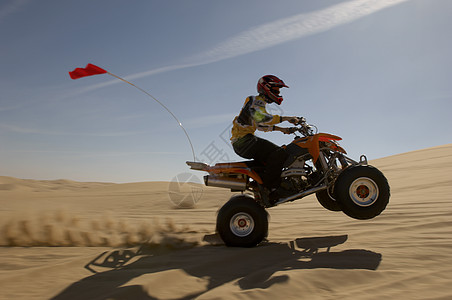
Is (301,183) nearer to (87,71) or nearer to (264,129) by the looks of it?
(264,129)

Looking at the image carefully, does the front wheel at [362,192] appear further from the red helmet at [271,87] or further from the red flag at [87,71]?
the red flag at [87,71]

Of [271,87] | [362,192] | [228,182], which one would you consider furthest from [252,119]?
[362,192]

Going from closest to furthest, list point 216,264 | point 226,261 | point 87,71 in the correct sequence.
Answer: point 216,264
point 226,261
point 87,71

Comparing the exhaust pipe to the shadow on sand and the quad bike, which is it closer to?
the quad bike

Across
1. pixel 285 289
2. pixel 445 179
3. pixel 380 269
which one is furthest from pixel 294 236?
pixel 445 179

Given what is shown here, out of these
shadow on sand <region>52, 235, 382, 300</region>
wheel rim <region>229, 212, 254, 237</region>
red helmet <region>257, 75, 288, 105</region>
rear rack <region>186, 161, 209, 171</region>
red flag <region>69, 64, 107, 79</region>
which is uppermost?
red flag <region>69, 64, 107, 79</region>

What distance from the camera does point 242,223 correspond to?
4.30 meters

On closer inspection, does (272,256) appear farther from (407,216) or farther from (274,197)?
(407,216)

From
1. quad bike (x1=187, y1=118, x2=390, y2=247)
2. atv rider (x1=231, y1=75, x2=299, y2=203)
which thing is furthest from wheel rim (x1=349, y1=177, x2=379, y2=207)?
atv rider (x1=231, y1=75, x2=299, y2=203)

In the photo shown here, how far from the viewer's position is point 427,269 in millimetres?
2783

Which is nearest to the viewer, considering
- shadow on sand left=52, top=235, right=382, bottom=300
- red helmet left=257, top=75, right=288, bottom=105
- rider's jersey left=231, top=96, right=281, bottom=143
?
shadow on sand left=52, top=235, right=382, bottom=300

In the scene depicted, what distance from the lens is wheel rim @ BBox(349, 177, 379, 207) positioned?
4.07 meters

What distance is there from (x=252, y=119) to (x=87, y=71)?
2435 mm

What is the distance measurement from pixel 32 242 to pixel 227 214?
275cm
